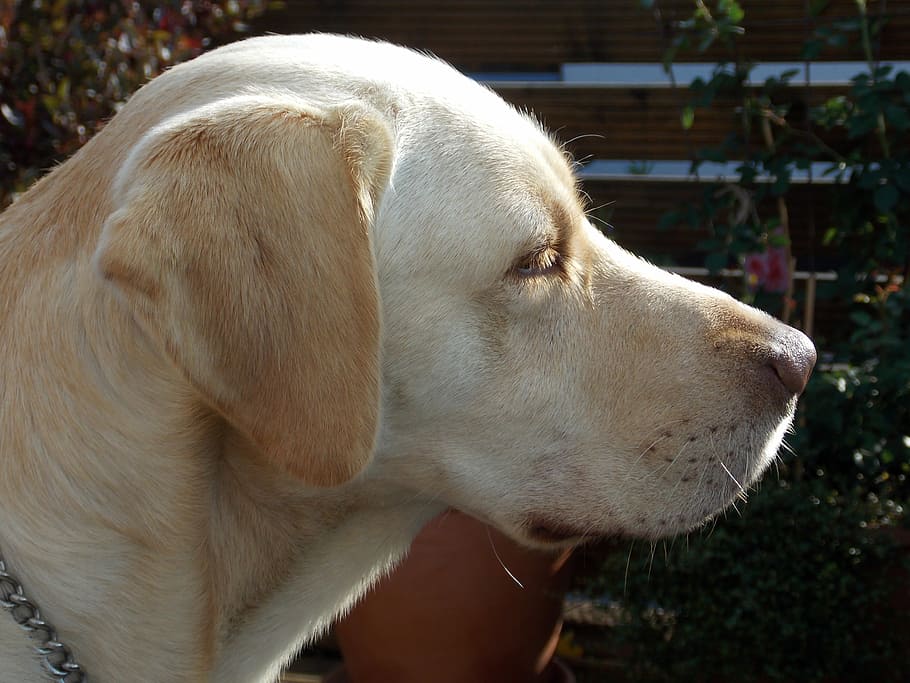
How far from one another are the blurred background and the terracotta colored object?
0.32 meters

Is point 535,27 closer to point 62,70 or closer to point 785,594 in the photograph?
point 62,70

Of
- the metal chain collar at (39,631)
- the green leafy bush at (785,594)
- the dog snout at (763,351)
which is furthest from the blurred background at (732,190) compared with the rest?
the metal chain collar at (39,631)

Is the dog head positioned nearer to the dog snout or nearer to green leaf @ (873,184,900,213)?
the dog snout

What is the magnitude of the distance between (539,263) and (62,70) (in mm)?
2632

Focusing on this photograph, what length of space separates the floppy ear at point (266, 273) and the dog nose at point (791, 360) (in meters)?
0.76

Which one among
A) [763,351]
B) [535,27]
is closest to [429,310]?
[763,351]

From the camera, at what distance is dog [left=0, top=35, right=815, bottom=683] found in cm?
151

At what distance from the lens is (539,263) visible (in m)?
1.81

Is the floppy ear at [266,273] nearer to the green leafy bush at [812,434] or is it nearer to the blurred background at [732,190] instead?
the blurred background at [732,190]

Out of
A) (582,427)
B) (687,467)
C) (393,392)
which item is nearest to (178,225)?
(393,392)

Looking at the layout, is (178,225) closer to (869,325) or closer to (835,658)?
(835,658)

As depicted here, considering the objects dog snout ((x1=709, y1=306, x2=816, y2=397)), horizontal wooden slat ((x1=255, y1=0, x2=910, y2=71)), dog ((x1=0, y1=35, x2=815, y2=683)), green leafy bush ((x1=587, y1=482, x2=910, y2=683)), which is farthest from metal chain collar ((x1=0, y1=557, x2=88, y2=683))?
horizontal wooden slat ((x1=255, y1=0, x2=910, y2=71))

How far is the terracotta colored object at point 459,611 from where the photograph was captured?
317cm

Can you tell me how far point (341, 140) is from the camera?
1598mm
